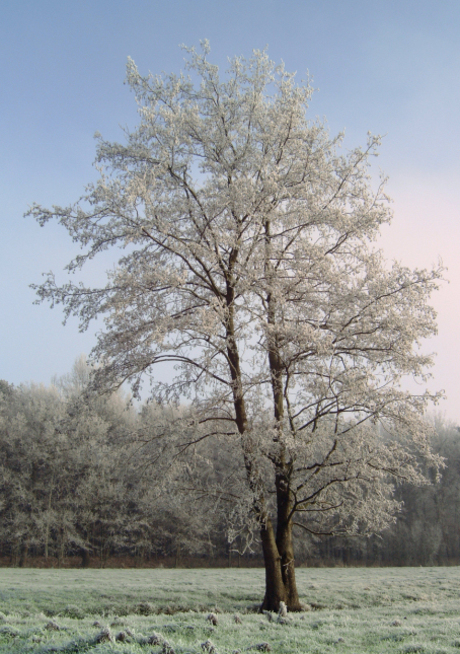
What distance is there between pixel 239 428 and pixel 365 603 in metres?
7.65

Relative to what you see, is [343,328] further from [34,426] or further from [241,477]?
[34,426]

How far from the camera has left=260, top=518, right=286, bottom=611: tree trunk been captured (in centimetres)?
1186

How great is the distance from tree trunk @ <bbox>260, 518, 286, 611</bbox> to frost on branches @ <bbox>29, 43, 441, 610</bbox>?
0.12 ft

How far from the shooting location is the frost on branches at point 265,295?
11414 millimetres

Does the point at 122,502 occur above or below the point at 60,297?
below

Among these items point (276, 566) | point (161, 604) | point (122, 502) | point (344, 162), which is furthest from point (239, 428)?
point (122, 502)

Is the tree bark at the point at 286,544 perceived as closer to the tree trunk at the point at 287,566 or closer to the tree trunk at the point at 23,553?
the tree trunk at the point at 287,566

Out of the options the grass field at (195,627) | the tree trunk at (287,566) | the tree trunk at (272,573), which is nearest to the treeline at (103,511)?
the grass field at (195,627)

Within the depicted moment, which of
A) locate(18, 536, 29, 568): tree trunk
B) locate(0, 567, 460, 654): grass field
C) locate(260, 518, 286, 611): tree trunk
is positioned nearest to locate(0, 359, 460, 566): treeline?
locate(18, 536, 29, 568): tree trunk

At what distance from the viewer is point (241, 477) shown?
41.4ft

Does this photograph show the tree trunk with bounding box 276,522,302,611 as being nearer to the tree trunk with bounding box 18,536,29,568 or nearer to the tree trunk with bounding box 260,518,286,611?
the tree trunk with bounding box 260,518,286,611

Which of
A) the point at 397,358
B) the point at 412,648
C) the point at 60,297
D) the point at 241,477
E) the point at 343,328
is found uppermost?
the point at 60,297

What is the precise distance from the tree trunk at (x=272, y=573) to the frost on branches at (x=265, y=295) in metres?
0.04

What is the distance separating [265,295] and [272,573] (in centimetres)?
689
